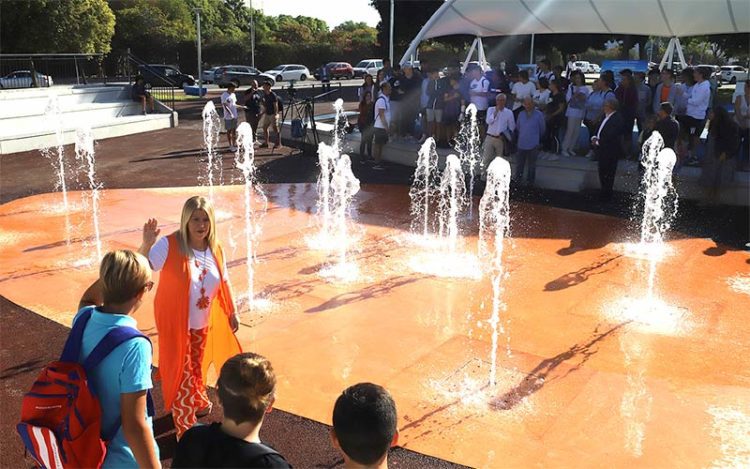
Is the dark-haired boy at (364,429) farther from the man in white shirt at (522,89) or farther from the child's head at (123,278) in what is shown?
the man in white shirt at (522,89)

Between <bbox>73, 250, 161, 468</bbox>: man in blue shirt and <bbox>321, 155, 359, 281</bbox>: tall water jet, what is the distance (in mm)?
5178

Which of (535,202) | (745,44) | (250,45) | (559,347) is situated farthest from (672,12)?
(250,45)

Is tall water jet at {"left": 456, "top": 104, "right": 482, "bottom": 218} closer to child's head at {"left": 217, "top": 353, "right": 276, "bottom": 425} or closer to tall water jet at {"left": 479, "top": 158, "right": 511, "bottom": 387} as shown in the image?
tall water jet at {"left": 479, "top": 158, "right": 511, "bottom": 387}

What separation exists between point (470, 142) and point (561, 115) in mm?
2265

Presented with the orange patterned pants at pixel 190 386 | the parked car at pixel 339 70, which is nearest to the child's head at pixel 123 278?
the orange patterned pants at pixel 190 386

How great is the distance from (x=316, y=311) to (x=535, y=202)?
6646mm

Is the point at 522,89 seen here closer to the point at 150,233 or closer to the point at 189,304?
the point at 189,304

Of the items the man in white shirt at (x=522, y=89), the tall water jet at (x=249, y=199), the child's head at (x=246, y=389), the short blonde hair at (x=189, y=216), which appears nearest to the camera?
the child's head at (x=246, y=389)

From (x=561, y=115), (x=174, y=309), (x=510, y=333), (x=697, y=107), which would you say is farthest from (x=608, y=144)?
(x=174, y=309)

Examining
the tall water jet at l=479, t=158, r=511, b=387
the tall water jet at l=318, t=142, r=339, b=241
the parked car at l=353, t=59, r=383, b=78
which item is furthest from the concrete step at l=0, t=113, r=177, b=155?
the parked car at l=353, t=59, r=383, b=78

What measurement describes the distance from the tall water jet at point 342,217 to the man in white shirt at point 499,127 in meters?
2.84

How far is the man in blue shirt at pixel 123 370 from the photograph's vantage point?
109 inches

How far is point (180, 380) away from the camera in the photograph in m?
4.35

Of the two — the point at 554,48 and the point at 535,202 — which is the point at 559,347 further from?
the point at 554,48
